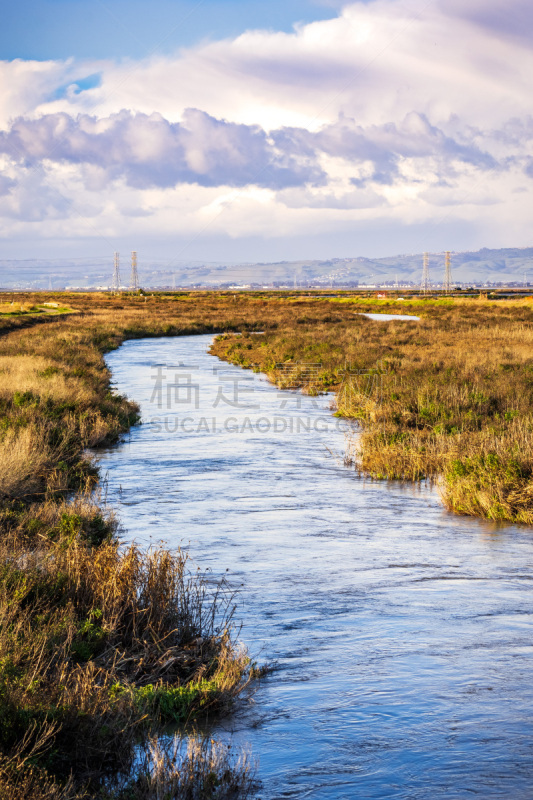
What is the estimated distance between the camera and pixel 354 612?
8445 millimetres

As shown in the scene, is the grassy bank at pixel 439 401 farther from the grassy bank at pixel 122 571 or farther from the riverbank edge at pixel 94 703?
the riverbank edge at pixel 94 703

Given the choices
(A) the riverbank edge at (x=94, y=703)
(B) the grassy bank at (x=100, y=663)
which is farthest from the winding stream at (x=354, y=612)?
(B) the grassy bank at (x=100, y=663)

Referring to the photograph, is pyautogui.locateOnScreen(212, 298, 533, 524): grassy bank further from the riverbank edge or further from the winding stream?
the riverbank edge

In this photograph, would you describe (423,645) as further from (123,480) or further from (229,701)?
(123,480)

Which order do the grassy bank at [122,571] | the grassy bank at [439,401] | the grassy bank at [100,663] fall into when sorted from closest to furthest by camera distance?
the grassy bank at [100,663] → the grassy bank at [122,571] → the grassy bank at [439,401]

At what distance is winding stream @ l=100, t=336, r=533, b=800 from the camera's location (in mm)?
5566

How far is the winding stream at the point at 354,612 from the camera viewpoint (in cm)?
557

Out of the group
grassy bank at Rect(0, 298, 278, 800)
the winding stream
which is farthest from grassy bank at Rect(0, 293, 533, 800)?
the winding stream

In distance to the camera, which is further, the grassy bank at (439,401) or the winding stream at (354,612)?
the grassy bank at (439,401)

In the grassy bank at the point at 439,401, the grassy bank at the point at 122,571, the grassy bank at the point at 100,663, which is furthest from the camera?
the grassy bank at the point at 439,401

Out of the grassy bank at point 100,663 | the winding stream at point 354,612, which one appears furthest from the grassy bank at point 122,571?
the winding stream at point 354,612

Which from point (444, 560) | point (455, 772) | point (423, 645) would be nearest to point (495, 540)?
point (444, 560)

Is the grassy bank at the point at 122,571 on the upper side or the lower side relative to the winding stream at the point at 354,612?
A: upper

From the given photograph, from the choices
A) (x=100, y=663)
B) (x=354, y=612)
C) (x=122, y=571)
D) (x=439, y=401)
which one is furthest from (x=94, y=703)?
(x=439, y=401)
